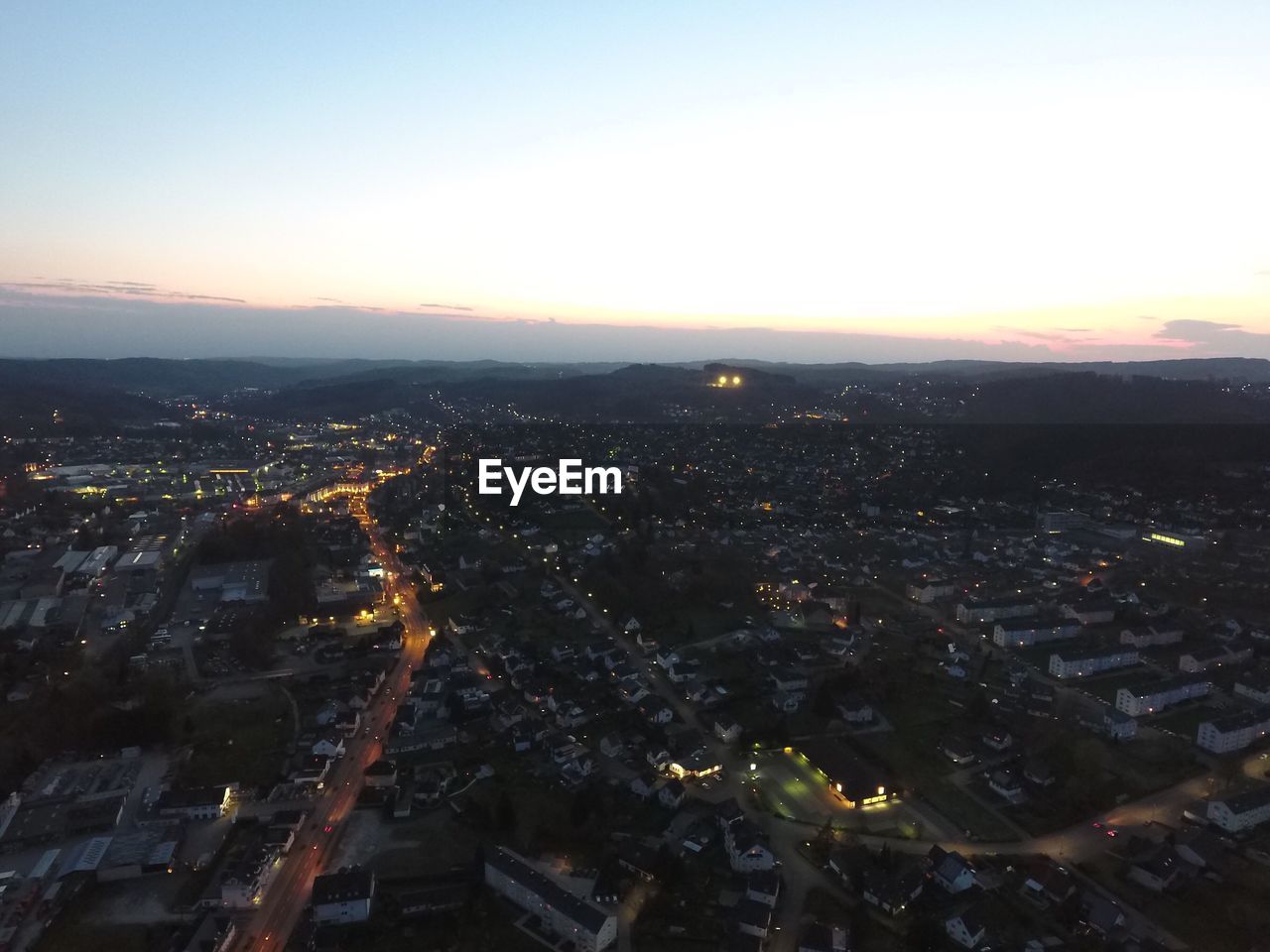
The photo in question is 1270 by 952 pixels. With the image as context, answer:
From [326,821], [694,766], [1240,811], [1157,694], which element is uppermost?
[1240,811]

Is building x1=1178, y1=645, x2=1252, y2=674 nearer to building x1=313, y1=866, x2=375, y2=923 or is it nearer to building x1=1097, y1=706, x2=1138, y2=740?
building x1=1097, y1=706, x2=1138, y2=740

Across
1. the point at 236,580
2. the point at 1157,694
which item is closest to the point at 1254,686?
the point at 1157,694

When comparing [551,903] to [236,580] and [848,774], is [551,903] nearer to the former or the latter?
[848,774]

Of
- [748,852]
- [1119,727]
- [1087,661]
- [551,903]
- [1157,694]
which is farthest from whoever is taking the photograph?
[1087,661]

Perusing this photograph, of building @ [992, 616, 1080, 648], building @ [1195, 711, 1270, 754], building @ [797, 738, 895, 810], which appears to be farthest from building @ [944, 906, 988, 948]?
building @ [992, 616, 1080, 648]

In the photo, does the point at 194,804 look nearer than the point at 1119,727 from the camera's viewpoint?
Yes

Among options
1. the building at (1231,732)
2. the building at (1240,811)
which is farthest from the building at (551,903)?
the building at (1231,732)
